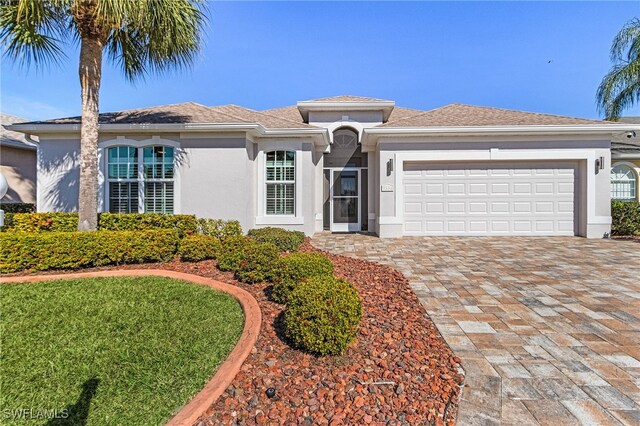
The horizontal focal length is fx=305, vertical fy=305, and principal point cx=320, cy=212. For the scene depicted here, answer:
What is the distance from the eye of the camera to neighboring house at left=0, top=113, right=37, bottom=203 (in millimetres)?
11841

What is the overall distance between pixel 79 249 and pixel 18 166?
10150 millimetres

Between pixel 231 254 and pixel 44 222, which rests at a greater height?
pixel 44 222

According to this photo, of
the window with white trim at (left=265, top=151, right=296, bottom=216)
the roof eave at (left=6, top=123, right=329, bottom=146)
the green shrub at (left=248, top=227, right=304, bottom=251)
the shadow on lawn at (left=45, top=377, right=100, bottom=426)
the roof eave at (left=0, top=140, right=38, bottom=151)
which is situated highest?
the roof eave at (left=0, top=140, right=38, bottom=151)

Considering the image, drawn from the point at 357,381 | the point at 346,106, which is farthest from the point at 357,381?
the point at 346,106

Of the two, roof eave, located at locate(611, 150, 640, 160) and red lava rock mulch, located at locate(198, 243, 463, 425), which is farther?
roof eave, located at locate(611, 150, 640, 160)

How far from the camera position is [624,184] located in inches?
506

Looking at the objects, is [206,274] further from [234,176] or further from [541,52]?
[541,52]

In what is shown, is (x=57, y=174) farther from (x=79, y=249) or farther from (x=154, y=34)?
(x=154, y=34)

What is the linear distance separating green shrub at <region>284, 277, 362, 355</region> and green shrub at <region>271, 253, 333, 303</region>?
2.81 ft

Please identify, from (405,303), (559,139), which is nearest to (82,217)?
(405,303)

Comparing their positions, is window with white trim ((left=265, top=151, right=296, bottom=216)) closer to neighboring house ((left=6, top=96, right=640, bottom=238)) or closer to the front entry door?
neighboring house ((left=6, top=96, right=640, bottom=238))

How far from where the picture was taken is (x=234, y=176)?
9.39 m

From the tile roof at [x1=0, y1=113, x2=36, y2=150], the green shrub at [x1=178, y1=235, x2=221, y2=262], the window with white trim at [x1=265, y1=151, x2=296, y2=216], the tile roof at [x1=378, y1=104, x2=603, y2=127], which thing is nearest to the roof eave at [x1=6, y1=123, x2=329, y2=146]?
the window with white trim at [x1=265, y1=151, x2=296, y2=216]

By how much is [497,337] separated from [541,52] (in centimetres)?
1370
